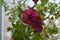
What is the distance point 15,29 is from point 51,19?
288mm

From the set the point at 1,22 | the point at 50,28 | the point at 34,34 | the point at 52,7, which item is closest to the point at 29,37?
the point at 34,34

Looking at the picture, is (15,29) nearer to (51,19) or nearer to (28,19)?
(28,19)

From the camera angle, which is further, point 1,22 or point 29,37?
point 1,22

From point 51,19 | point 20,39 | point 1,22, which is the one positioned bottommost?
point 20,39

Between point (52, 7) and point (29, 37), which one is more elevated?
point (52, 7)

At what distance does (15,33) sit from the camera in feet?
3.26

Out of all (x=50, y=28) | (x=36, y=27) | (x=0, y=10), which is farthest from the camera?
(x=0, y=10)

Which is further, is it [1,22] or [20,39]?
[1,22]

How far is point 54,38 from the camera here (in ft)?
3.80

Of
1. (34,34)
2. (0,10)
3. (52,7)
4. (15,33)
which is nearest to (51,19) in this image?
(52,7)

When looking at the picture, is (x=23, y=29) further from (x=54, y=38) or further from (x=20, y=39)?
(x=54, y=38)

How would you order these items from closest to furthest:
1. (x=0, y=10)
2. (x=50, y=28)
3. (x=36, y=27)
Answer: (x=36, y=27)
(x=50, y=28)
(x=0, y=10)

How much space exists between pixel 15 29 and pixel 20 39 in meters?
0.07

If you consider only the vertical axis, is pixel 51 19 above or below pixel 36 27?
above
